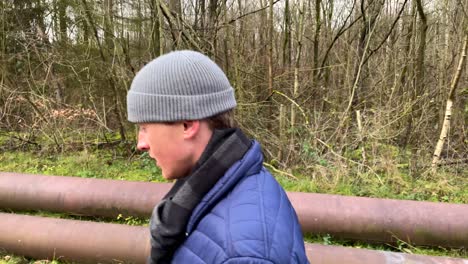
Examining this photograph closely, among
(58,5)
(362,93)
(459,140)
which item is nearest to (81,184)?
(362,93)

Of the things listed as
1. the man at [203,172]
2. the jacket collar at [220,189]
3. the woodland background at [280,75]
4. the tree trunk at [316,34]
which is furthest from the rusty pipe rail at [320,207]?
the tree trunk at [316,34]

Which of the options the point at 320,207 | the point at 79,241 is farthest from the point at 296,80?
the point at 79,241

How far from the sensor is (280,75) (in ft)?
23.7

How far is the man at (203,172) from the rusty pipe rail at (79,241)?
1.93 m

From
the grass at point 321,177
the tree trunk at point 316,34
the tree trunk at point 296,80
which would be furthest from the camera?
the tree trunk at point 316,34

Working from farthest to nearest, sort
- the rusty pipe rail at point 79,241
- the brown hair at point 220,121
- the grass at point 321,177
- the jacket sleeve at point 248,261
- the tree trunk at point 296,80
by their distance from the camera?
the tree trunk at point 296,80, the grass at point 321,177, the rusty pipe rail at point 79,241, the brown hair at point 220,121, the jacket sleeve at point 248,261

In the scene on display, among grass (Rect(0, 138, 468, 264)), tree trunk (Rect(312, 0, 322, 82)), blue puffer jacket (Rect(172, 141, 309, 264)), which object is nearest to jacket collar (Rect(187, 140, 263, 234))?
blue puffer jacket (Rect(172, 141, 309, 264))

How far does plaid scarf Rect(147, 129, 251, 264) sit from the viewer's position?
1044 millimetres

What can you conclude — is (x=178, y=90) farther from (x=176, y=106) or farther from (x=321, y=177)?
(x=321, y=177)

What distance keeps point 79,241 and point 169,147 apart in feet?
8.13

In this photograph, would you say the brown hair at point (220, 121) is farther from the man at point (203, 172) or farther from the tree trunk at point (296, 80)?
the tree trunk at point (296, 80)

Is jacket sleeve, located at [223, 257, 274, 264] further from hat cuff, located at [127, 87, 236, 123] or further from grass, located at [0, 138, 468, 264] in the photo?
grass, located at [0, 138, 468, 264]

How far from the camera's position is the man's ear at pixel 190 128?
3.63 ft

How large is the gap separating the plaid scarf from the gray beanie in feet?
0.31
